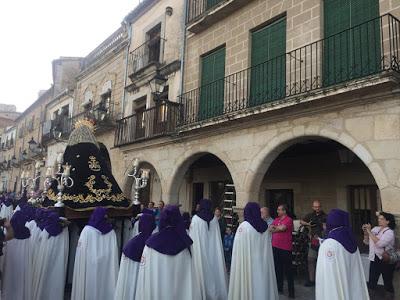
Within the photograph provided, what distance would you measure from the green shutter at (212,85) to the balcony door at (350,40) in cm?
314

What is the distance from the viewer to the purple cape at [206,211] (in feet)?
20.8

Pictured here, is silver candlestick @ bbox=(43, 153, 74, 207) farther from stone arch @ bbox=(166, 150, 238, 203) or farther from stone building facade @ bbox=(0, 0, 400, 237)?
stone arch @ bbox=(166, 150, 238, 203)

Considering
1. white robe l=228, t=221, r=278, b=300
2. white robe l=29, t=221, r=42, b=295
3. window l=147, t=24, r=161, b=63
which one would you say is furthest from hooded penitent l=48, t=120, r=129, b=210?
window l=147, t=24, r=161, b=63

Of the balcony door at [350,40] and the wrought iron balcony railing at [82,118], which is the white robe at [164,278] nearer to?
the balcony door at [350,40]

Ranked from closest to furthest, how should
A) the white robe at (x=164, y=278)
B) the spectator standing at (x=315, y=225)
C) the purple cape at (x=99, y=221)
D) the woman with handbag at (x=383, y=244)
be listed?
the white robe at (x=164, y=278) → the purple cape at (x=99, y=221) → the woman with handbag at (x=383, y=244) → the spectator standing at (x=315, y=225)

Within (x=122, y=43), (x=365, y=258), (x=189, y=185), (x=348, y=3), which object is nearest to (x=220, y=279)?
(x=365, y=258)

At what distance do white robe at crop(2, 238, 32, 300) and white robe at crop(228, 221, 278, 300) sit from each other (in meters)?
2.80

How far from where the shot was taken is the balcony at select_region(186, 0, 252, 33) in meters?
9.91

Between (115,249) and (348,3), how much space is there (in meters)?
6.21

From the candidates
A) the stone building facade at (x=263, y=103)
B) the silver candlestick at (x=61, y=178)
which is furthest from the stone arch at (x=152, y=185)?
the silver candlestick at (x=61, y=178)

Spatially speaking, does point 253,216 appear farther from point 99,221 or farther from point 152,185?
point 152,185

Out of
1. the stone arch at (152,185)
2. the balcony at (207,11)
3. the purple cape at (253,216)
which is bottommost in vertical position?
the purple cape at (253,216)

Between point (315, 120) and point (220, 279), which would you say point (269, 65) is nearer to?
point (315, 120)

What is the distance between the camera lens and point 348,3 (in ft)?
24.3
